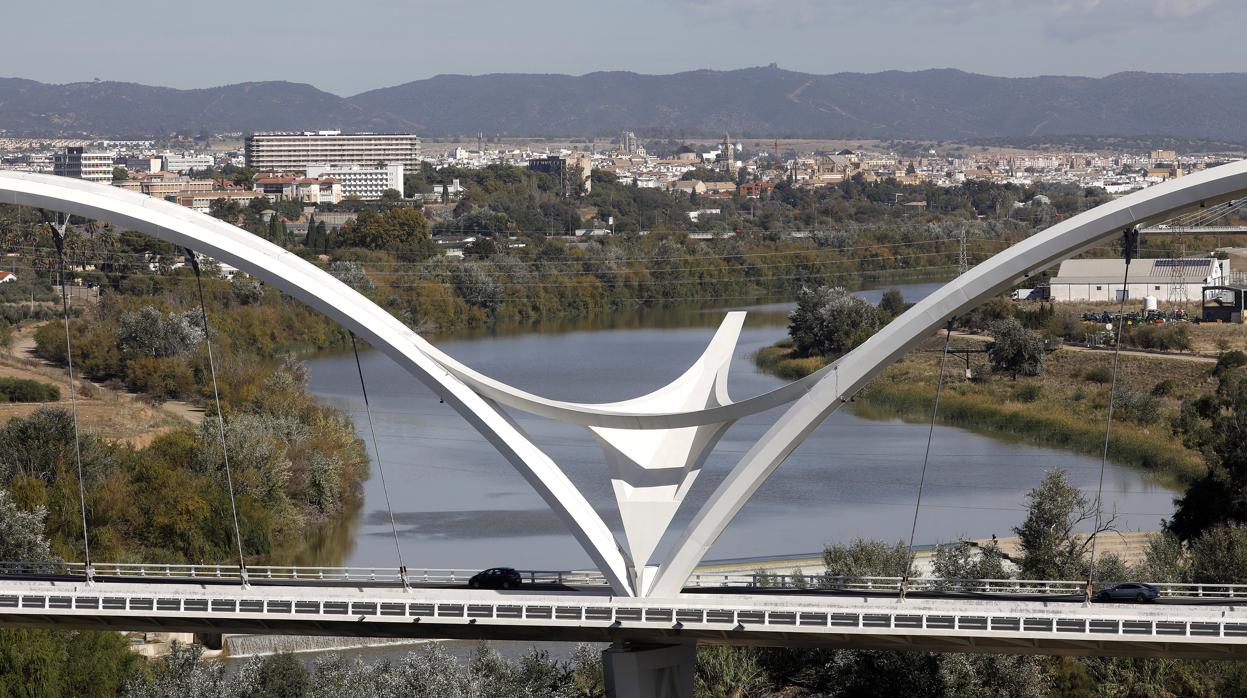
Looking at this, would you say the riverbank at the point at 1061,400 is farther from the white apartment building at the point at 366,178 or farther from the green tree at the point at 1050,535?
the white apartment building at the point at 366,178

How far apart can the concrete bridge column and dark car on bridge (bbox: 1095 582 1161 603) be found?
3954 mm

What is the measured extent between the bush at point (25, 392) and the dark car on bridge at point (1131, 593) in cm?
2663

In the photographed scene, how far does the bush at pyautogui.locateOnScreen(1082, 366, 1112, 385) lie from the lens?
41.9 metres

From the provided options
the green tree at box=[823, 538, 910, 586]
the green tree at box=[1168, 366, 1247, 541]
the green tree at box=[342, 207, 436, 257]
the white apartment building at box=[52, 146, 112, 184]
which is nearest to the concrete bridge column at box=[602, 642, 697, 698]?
the green tree at box=[823, 538, 910, 586]

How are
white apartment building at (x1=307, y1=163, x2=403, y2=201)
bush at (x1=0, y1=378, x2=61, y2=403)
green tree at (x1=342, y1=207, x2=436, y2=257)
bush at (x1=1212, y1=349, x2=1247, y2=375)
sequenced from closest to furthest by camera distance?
bush at (x1=0, y1=378, x2=61, y2=403) → bush at (x1=1212, y1=349, x2=1247, y2=375) → green tree at (x1=342, y1=207, x2=436, y2=257) → white apartment building at (x1=307, y1=163, x2=403, y2=201)

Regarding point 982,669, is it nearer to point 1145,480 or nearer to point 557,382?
point 1145,480

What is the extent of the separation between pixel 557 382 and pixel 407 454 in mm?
7517

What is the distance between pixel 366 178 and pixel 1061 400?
80893 millimetres

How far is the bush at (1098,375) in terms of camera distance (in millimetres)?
41938

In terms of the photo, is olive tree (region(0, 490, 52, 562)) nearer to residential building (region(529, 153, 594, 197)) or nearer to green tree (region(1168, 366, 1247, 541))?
green tree (region(1168, 366, 1247, 541))

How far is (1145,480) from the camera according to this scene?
33.4 meters

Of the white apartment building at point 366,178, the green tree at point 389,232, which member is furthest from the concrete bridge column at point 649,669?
the white apartment building at point 366,178

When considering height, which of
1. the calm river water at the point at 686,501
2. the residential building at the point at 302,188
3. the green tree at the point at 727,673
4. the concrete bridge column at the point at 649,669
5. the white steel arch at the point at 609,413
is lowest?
the residential building at the point at 302,188

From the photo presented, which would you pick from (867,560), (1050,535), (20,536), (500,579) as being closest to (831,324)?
(1050,535)
